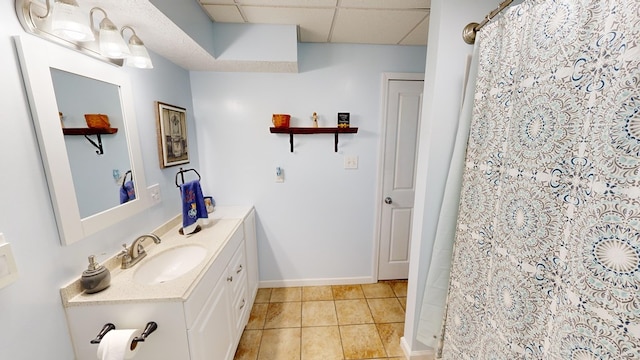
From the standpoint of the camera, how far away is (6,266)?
710 mm

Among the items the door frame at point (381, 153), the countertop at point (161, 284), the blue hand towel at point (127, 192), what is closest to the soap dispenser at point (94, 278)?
the countertop at point (161, 284)

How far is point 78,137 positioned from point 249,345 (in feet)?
5.51

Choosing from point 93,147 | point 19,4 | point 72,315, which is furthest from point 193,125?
point 72,315

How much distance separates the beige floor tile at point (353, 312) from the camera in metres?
1.90

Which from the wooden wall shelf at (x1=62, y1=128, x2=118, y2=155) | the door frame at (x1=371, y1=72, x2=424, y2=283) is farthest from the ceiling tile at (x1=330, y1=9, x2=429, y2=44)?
the wooden wall shelf at (x1=62, y1=128, x2=118, y2=155)

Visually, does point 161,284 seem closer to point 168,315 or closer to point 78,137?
point 168,315

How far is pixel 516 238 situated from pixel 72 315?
179 centimetres

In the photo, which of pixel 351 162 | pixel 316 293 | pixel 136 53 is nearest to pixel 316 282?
pixel 316 293

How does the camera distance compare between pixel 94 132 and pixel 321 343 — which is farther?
pixel 321 343

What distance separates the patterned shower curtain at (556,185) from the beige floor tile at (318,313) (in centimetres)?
114

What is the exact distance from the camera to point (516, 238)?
0.82 metres

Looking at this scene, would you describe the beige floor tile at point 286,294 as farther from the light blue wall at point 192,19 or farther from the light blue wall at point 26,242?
the light blue wall at point 192,19

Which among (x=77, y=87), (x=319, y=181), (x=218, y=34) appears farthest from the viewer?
(x=319, y=181)

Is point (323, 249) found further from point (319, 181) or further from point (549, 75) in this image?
point (549, 75)
